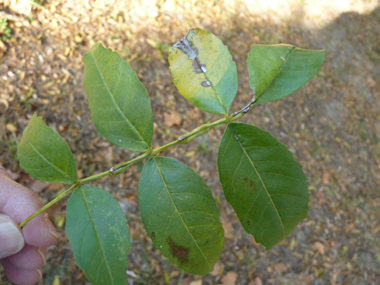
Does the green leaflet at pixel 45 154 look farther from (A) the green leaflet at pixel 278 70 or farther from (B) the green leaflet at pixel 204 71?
(A) the green leaflet at pixel 278 70

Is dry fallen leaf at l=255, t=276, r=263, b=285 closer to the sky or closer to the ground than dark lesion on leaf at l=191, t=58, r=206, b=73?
closer to the ground

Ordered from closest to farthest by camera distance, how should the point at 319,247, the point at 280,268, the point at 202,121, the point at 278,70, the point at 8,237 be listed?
the point at 278,70 < the point at 8,237 < the point at 280,268 < the point at 202,121 < the point at 319,247

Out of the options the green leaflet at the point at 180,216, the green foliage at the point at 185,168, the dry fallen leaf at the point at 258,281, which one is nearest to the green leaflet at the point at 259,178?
the green foliage at the point at 185,168

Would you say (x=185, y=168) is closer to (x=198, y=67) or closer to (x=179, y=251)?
(x=179, y=251)

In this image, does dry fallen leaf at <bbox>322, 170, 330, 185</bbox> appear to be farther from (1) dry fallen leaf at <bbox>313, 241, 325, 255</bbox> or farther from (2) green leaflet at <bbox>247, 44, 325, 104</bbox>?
(2) green leaflet at <bbox>247, 44, 325, 104</bbox>

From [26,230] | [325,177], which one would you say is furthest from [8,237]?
[325,177]

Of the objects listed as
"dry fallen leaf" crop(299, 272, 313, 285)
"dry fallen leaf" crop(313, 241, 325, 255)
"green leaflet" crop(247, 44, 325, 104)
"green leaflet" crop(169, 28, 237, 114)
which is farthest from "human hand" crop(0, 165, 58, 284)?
"dry fallen leaf" crop(313, 241, 325, 255)
